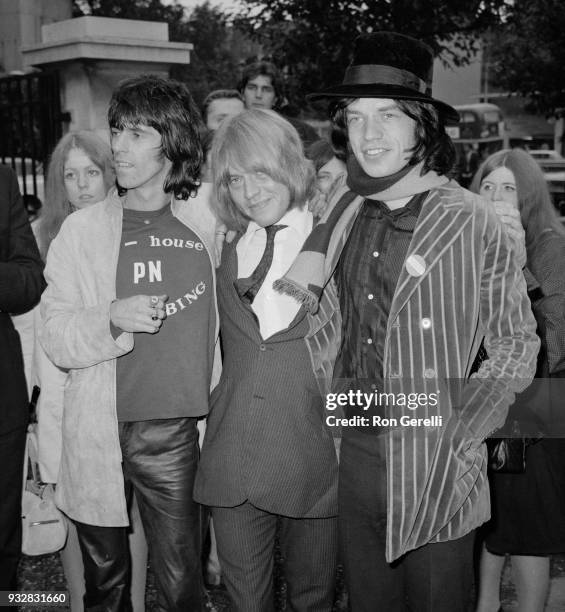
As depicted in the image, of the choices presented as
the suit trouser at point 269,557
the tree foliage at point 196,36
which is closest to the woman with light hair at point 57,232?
the suit trouser at point 269,557

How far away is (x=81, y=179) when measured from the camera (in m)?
3.47

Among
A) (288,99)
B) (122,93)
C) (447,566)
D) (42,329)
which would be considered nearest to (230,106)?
(122,93)

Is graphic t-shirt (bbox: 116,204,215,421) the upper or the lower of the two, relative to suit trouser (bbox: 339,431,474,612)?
upper

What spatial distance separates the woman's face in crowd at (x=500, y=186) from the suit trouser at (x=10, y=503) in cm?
237

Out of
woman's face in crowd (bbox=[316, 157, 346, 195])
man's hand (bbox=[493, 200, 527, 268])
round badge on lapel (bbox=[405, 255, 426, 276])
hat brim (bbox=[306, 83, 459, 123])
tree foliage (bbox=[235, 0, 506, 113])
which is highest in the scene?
tree foliage (bbox=[235, 0, 506, 113])

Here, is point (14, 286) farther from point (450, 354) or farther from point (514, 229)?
point (514, 229)

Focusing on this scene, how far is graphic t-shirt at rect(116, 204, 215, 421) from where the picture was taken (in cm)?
278

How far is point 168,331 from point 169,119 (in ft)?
2.63

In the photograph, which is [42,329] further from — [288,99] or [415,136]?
[288,99]

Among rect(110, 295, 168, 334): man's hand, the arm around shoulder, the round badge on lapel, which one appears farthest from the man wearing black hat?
the arm around shoulder

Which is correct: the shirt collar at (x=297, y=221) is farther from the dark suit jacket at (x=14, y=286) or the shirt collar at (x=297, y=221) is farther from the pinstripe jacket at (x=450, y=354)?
the dark suit jacket at (x=14, y=286)

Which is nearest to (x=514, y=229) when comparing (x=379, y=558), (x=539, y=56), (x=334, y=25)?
(x=379, y=558)

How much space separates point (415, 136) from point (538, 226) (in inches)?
51.0

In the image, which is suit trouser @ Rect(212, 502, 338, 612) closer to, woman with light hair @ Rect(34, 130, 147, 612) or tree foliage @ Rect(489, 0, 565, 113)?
woman with light hair @ Rect(34, 130, 147, 612)
